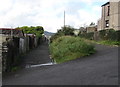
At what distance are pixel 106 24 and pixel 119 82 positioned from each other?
43.3 m

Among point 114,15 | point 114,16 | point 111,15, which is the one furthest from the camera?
point 111,15

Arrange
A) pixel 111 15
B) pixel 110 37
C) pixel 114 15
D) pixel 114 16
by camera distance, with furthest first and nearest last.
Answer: pixel 111 15
pixel 114 15
pixel 114 16
pixel 110 37

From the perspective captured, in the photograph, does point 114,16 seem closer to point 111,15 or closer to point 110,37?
point 111,15

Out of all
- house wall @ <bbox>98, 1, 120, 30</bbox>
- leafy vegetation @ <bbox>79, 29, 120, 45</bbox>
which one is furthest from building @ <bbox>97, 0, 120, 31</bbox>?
leafy vegetation @ <bbox>79, 29, 120, 45</bbox>

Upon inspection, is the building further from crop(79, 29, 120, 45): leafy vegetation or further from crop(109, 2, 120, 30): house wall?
crop(79, 29, 120, 45): leafy vegetation

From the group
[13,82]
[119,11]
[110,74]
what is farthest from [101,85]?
[119,11]

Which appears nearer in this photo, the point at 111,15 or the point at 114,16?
the point at 114,16

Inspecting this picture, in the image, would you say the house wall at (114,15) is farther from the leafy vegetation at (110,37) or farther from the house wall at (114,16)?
the leafy vegetation at (110,37)

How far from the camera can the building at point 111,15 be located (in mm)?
42938

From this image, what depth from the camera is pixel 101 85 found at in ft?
25.1

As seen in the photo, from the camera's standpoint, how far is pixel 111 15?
4572 cm

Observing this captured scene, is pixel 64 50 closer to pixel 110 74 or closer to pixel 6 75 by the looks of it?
pixel 6 75

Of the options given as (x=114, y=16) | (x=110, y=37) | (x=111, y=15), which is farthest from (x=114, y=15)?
(x=110, y=37)

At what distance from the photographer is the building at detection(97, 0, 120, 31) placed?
141ft
